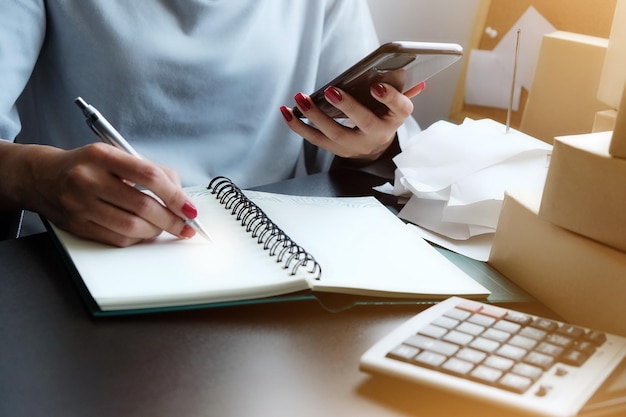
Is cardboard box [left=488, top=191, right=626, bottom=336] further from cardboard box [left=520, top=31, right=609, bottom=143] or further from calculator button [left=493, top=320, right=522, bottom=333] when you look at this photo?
cardboard box [left=520, top=31, right=609, bottom=143]

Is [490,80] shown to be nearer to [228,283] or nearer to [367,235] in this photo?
[367,235]

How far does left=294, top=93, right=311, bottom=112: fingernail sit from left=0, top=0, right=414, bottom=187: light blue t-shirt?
0.56 ft

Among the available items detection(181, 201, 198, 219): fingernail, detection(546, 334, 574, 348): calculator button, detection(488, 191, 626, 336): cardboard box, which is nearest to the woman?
detection(181, 201, 198, 219): fingernail

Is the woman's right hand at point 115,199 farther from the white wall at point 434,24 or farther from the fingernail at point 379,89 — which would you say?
the white wall at point 434,24

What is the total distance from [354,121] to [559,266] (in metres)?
0.31

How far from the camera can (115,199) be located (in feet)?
2.00

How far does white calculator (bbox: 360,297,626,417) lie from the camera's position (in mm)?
459

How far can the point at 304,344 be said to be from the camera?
54 cm

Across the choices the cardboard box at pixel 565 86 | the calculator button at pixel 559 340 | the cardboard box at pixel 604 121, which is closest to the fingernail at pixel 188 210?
the calculator button at pixel 559 340

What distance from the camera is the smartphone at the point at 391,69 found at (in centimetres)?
67

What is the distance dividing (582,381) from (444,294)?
16 centimetres

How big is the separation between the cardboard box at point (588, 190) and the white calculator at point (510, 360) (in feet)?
0.31

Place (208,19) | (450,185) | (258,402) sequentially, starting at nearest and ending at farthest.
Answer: (258,402) < (450,185) < (208,19)

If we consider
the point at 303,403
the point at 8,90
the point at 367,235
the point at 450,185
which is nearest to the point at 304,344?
the point at 303,403
